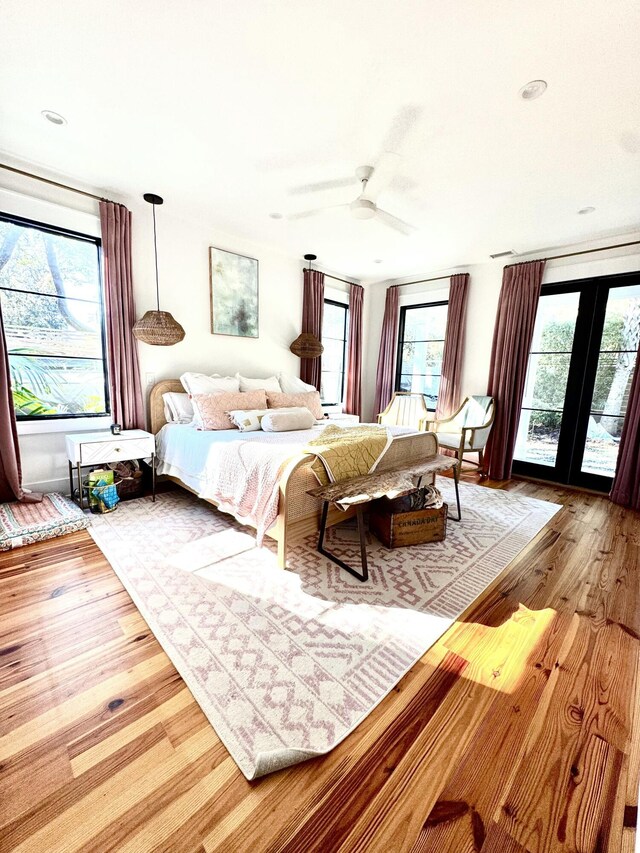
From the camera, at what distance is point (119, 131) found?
2.31 metres

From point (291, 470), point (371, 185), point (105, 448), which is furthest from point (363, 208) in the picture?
point (105, 448)

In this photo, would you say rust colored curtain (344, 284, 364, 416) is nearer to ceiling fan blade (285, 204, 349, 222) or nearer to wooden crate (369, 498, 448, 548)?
ceiling fan blade (285, 204, 349, 222)

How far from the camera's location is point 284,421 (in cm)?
322

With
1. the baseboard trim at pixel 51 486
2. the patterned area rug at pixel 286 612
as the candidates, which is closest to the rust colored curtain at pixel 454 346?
the patterned area rug at pixel 286 612

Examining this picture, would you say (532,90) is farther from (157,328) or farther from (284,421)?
(157,328)

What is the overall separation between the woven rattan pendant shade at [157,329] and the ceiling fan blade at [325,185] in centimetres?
162

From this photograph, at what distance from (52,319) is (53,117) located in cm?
147

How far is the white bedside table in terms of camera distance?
110 inches

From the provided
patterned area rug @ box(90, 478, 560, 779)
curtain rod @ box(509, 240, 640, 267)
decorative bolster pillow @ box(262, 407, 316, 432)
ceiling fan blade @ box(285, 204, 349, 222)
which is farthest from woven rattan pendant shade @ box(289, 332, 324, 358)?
curtain rod @ box(509, 240, 640, 267)

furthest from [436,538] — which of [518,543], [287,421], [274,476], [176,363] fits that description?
[176,363]

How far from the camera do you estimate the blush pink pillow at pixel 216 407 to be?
126 inches

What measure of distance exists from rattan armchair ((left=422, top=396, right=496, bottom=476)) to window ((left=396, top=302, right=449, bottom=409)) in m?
0.58

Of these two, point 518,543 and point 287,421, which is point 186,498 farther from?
point 518,543

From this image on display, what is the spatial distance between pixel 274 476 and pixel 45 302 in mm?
2600
